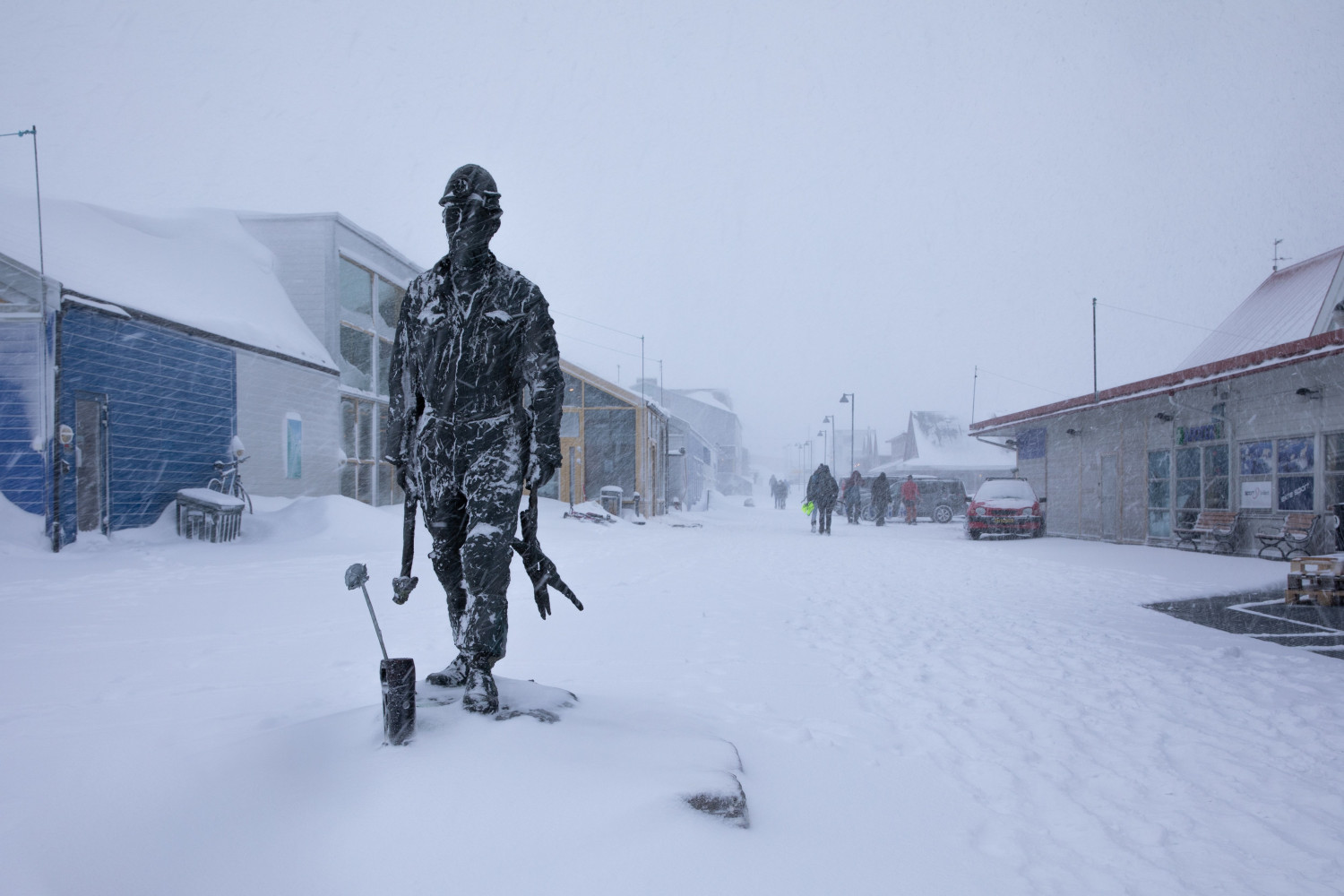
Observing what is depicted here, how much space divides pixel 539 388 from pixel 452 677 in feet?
3.86

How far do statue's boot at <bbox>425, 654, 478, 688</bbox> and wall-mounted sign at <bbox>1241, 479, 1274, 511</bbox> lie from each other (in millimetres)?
14597

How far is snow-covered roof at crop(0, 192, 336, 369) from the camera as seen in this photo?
10391mm

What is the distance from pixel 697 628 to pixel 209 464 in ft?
33.8

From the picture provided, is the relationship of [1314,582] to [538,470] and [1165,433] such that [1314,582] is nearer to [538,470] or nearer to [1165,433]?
[538,470]

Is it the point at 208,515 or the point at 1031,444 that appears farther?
the point at 1031,444

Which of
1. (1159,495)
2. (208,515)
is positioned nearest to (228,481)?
(208,515)

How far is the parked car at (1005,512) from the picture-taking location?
58.4ft

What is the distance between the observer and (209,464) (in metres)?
12.1

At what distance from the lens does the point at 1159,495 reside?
1527 cm

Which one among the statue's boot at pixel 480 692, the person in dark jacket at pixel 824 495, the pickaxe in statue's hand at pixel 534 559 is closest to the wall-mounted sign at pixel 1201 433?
the person in dark jacket at pixel 824 495

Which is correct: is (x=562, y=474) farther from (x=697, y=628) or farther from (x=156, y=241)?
(x=697, y=628)

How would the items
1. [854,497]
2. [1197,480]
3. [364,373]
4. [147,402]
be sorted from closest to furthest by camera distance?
[147,402] → [1197,480] → [364,373] → [854,497]

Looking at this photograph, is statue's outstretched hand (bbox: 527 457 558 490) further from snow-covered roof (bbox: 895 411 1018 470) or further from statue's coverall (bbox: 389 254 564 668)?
snow-covered roof (bbox: 895 411 1018 470)

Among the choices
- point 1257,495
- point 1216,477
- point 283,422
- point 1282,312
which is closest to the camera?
point 1257,495
